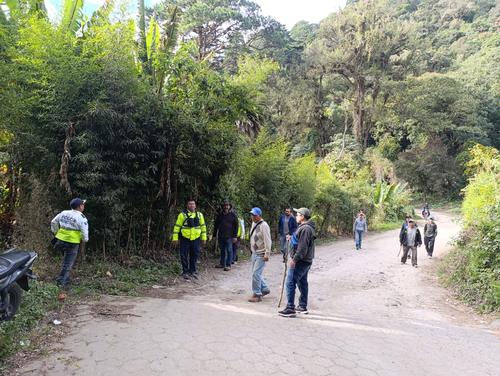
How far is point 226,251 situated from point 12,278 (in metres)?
6.27

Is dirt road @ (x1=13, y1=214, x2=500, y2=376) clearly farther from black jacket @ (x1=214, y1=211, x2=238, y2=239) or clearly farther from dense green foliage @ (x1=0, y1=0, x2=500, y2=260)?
dense green foliage @ (x1=0, y1=0, x2=500, y2=260)

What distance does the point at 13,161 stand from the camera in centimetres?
767

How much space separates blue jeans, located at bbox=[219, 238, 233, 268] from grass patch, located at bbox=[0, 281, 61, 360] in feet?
15.2

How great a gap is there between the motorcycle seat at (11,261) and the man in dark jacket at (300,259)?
3665 mm

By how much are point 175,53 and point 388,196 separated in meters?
24.2

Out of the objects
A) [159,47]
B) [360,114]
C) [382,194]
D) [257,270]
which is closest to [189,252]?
[257,270]

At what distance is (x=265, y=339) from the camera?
203 inches

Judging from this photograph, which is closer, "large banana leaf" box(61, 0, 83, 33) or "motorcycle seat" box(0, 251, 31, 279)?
"motorcycle seat" box(0, 251, 31, 279)

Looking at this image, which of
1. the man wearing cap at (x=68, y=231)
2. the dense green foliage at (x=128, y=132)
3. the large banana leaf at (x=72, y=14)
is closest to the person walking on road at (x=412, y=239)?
the dense green foliage at (x=128, y=132)

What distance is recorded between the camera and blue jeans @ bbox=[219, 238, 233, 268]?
34.6ft

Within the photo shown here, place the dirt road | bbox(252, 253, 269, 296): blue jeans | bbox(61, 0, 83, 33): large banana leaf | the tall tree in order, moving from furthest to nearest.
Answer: the tall tree
bbox(61, 0, 83, 33): large banana leaf
bbox(252, 253, 269, 296): blue jeans
the dirt road

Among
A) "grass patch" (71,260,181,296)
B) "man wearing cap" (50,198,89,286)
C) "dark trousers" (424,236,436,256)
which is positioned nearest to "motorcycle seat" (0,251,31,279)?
"man wearing cap" (50,198,89,286)

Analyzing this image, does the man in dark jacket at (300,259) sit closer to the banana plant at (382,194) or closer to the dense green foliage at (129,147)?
the dense green foliage at (129,147)

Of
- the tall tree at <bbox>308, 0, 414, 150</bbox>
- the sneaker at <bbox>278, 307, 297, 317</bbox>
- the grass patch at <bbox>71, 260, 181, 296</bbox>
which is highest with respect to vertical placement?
the tall tree at <bbox>308, 0, 414, 150</bbox>
